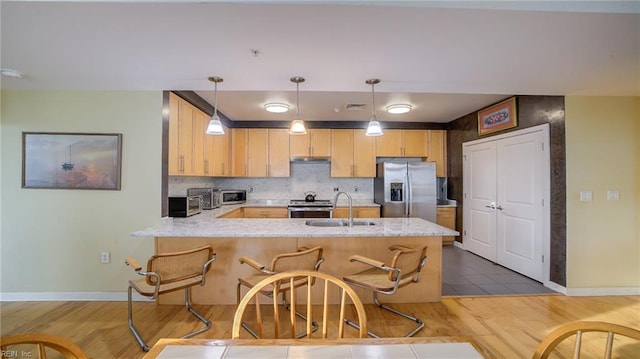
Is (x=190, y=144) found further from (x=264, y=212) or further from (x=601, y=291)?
(x=601, y=291)

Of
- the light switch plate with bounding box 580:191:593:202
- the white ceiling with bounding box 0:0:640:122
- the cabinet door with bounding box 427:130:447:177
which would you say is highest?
the white ceiling with bounding box 0:0:640:122

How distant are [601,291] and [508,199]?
131 cm

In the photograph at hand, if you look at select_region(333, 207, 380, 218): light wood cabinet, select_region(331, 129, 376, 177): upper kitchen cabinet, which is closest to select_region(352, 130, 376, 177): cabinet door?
select_region(331, 129, 376, 177): upper kitchen cabinet

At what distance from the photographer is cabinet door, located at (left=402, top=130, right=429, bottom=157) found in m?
5.03

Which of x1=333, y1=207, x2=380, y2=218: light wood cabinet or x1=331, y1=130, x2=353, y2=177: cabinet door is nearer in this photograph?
x1=333, y1=207, x2=380, y2=218: light wood cabinet

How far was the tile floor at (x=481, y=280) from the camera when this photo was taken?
308cm

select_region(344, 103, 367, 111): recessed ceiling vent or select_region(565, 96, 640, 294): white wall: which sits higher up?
select_region(344, 103, 367, 111): recessed ceiling vent

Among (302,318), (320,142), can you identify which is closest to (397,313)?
(302,318)

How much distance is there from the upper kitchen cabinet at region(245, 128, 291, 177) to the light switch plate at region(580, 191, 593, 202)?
390 cm

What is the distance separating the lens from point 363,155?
5.00 metres

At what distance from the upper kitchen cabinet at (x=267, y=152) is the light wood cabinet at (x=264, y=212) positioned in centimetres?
67

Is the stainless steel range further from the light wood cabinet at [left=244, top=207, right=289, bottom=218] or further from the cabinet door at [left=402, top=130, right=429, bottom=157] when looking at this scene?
the cabinet door at [left=402, top=130, right=429, bottom=157]

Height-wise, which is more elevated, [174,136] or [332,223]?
[174,136]

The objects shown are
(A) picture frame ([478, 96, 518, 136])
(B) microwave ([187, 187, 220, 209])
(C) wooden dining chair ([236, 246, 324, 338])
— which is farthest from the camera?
(B) microwave ([187, 187, 220, 209])
